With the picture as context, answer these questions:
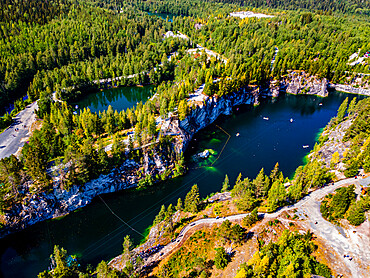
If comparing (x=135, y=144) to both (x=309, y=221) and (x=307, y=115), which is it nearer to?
(x=309, y=221)

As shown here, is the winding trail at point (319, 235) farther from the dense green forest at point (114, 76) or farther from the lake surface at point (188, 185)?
the lake surface at point (188, 185)

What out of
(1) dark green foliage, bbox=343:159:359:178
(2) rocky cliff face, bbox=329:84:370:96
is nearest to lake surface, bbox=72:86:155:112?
(1) dark green foliage, bbox=343:159:359:178

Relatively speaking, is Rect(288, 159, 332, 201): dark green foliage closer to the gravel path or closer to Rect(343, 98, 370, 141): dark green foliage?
Rect(343, 98, 370, 141): dark green foliage

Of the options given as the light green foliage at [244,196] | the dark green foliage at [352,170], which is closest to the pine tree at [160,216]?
the light green foliage at [244,196]

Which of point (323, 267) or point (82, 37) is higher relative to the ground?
point (82, 37)

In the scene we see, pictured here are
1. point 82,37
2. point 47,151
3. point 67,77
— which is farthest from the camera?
point 82,37

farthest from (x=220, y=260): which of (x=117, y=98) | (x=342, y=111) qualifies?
(x=117, y=98)

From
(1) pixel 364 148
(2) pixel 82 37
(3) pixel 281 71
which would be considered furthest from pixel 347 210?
(2) pixel 82 37

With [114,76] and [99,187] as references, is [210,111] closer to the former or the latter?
[99,187]
